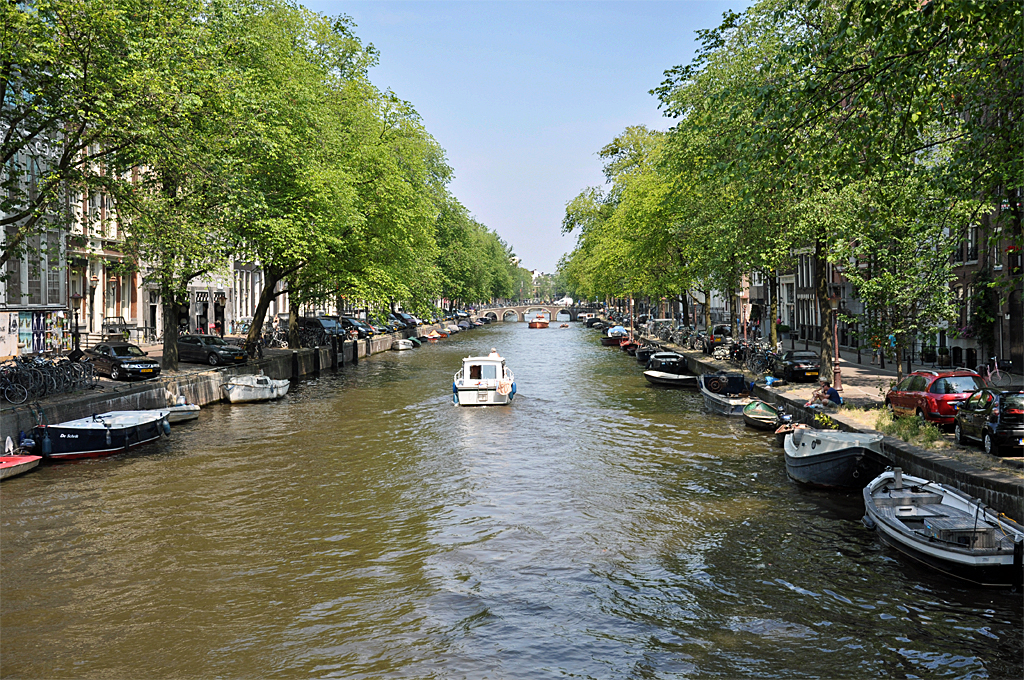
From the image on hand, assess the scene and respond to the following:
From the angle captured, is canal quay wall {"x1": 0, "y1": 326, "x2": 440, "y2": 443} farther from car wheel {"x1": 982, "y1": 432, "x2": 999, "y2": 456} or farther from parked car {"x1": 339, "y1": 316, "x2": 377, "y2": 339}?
Answer: car wheel {"x1": 982, "y1": 432, "x2": 999, "y2": 456}

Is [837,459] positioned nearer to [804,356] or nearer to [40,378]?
[804,356]

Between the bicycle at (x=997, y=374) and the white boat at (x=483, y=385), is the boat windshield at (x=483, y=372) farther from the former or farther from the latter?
the bicycle at (x=997, y=374)

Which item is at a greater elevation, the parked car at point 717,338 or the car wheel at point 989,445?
the parked car at point 717,338

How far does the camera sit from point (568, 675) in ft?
35.8

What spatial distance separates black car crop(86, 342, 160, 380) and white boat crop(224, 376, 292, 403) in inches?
124

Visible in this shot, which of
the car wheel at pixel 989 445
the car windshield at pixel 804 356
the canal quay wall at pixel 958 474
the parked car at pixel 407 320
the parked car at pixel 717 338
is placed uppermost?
the parked car at pixel 407 320

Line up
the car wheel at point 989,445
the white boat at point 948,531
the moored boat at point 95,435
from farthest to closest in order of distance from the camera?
the moored boat at point 95,435 < the car wheel at point 989,445 < the white boat at point 948,531

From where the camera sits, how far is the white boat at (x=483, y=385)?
1384 inches

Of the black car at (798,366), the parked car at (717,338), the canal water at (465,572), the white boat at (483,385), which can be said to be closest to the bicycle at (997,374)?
the black car at (798,366)

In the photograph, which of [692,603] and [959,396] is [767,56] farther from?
[692,603]

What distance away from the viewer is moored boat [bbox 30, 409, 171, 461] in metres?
22.9

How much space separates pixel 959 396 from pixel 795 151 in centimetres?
978

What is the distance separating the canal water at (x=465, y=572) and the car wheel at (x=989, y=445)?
2896mm

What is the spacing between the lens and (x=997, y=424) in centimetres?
1775
